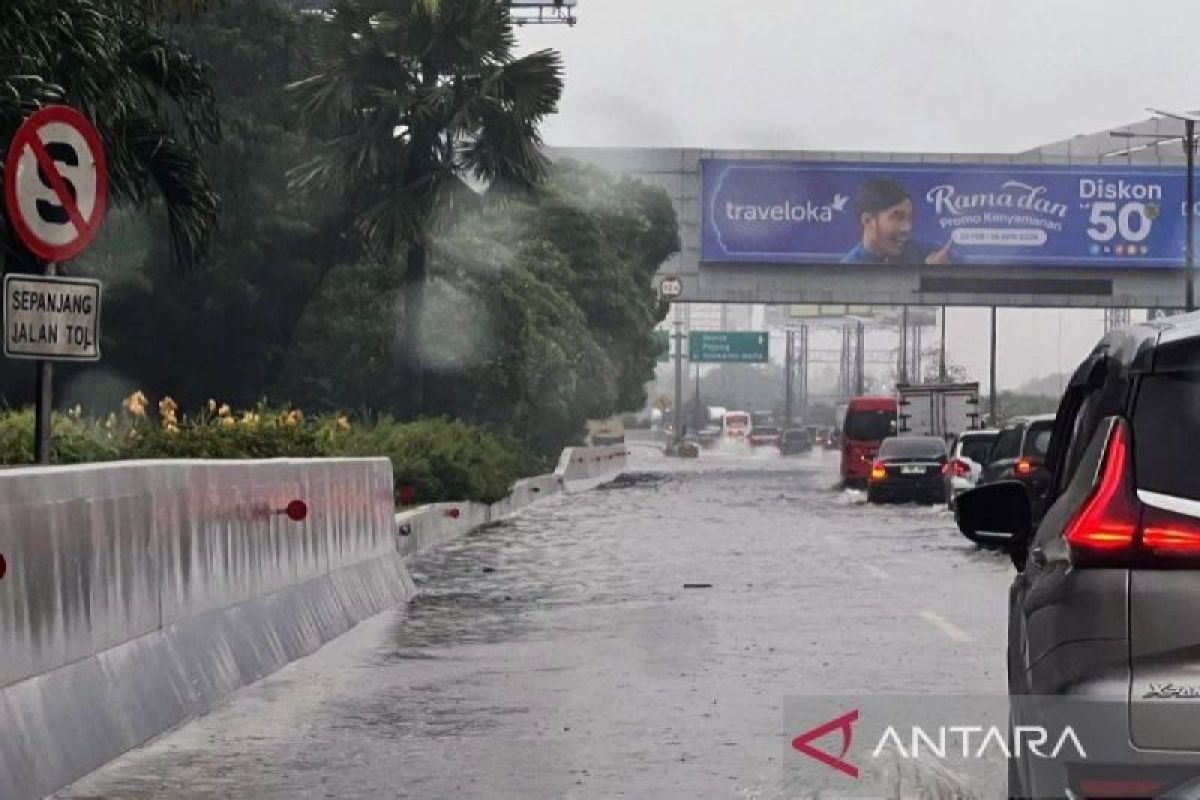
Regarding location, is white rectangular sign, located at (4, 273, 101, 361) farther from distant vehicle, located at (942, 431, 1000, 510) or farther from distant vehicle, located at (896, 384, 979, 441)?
distant vehicle, located at (896, 384, 979, 441)

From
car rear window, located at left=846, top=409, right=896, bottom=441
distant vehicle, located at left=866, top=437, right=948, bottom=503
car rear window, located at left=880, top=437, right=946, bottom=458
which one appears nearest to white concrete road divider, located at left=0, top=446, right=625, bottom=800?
distant vehicle, located at left=866, top=437, right=948, bottom=503

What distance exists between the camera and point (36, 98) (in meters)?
21.0

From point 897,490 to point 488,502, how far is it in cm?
1089

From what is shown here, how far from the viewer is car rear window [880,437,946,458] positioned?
159ft

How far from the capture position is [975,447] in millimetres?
41531

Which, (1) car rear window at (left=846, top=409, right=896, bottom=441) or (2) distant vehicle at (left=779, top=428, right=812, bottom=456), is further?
(2) distant vehicle at (left=779, top=428, right=812, bottom=456)

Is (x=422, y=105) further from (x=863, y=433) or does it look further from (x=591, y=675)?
(x=591, y=675)

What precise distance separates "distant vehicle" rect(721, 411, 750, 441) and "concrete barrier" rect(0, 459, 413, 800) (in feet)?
526

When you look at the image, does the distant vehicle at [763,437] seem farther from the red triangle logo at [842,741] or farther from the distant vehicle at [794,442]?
the red triangle logo at [842,741]

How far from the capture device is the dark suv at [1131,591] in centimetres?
537

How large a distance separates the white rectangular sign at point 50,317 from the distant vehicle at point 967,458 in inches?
1097

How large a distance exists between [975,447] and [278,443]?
15887mm

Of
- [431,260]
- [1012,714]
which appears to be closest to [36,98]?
[1012,714]

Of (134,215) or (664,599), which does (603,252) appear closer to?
(134,215)
